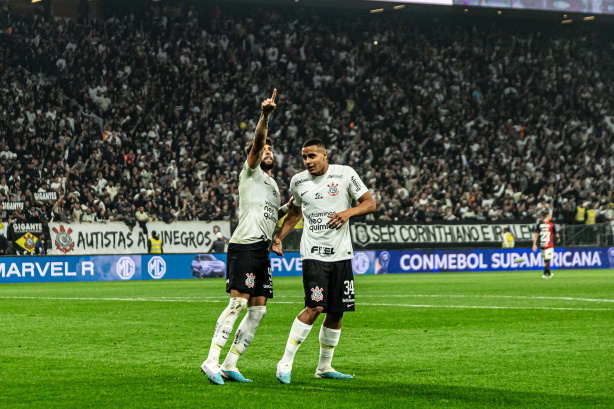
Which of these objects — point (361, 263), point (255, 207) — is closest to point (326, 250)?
point (255, 207)

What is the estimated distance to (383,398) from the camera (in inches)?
275

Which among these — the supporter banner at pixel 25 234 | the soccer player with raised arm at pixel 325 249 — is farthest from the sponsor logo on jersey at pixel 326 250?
the supporter banner at pixel 25 234

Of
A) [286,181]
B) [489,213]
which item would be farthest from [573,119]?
[286,181]

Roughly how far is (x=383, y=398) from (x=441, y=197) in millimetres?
30596

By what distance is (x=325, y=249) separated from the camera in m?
8.02

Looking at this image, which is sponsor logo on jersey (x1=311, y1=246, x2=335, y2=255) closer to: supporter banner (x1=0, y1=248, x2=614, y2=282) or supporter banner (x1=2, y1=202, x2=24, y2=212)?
supporter banner (x1=0, y1=248, x2=614, y2=282)

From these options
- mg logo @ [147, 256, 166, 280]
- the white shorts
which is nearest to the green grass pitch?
the white shorts

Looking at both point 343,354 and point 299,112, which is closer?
point 343,354

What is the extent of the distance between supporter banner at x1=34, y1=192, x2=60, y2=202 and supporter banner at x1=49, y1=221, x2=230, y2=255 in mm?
1977

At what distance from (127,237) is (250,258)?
21692 mm

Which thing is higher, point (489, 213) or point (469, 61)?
point (469, 61)

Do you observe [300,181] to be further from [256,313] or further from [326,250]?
[256,313]

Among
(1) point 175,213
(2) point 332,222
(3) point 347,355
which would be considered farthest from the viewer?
(1) point 175,213

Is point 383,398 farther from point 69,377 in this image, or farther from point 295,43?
point 295,43
